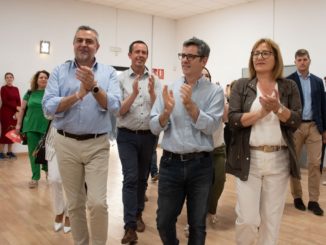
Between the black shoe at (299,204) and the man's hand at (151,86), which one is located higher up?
the man's hand at (151,86)

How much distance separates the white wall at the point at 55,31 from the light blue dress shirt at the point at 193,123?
6.85 metres

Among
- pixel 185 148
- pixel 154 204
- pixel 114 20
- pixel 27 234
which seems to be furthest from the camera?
pixel 114 20

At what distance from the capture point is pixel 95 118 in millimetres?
2490

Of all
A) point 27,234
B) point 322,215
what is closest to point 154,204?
point 27,234

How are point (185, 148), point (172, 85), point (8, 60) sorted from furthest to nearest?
point (8, 60), point (172, 85), point (185, 148)

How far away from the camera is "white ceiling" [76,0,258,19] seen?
897cm

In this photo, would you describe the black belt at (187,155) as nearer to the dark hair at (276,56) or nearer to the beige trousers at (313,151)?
the dark hair at (276,56)

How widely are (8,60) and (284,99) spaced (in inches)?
289

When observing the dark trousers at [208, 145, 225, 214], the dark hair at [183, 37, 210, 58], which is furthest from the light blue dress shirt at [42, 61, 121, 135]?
the dark trousers at [208, 145, 225, 214]

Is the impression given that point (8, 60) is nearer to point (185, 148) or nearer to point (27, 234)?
point (27, 234)

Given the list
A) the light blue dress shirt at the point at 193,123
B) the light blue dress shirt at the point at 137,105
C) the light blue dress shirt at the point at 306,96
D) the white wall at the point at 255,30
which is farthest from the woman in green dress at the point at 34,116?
the white wall at the point at 255,30

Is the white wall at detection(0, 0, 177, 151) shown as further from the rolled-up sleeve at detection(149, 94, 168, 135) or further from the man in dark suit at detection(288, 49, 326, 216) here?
the rolled-up sleeve at detection(149, 94, 168, 135)

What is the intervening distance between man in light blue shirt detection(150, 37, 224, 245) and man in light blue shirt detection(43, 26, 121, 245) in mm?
426

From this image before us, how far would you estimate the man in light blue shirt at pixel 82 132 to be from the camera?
8.07 ft
